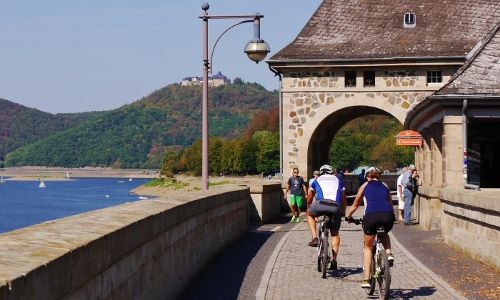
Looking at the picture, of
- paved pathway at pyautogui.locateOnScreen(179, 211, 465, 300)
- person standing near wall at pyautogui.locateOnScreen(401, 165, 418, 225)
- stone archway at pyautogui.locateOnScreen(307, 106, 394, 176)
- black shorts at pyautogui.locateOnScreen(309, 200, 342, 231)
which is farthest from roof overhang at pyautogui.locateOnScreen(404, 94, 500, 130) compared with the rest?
stone archway at pyautogui.locateOnScreen(307, 106, 394, 176)

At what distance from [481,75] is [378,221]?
12.3 m

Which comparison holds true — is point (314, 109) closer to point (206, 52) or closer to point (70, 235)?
point (206, 52)

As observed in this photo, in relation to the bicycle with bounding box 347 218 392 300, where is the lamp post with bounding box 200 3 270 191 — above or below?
above

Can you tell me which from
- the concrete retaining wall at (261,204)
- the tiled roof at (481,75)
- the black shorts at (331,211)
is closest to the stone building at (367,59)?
the concrete retaining wall at (261,204)

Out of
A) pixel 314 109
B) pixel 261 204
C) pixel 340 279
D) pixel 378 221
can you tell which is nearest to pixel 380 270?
pixel 378 221

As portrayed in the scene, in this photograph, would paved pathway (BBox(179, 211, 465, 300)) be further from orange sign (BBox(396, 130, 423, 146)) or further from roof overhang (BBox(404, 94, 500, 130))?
orange sign (BBox(396, 130, 423, 146))

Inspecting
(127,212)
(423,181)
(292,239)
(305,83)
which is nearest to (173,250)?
(127,212)

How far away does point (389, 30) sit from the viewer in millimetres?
41031

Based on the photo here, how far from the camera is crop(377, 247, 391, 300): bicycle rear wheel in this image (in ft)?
40.1

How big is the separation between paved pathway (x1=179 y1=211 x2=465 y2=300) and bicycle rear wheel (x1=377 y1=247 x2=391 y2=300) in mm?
479

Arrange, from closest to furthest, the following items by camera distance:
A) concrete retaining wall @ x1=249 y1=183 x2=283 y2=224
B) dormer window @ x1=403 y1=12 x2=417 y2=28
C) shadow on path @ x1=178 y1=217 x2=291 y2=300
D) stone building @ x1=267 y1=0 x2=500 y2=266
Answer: shadow on path @ x1=178 y1=217 x2=291 y2=300
concrete retaining wall @ x1=249 y1=183 x2=283 y2=224
stone building @ x1=267 y1=0 x2=500 y2=266
dormer window @ x1=403 y1=12 x2=417 y2=28

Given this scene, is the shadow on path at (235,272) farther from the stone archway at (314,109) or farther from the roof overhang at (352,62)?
the stone archway at (314,109)

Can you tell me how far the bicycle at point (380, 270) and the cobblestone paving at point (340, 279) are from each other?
0.75 feet

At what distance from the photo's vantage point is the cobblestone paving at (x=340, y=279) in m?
13.4
